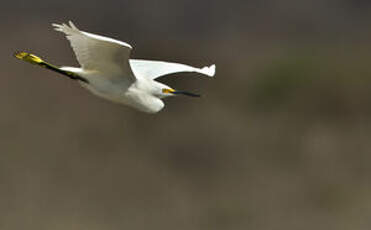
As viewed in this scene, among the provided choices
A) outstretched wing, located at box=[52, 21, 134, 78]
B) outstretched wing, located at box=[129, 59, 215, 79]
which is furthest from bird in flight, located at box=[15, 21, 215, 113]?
outstretched wing, located at box=[129, 59, 215, 79]

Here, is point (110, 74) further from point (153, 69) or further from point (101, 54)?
point (153, 69)

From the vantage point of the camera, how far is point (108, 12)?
827 centimetres

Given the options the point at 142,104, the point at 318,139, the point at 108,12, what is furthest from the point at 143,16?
the point at 142,104

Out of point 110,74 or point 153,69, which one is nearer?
point 110,74

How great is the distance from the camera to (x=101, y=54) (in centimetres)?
347

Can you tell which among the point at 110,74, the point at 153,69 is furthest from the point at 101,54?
the point at 153,69

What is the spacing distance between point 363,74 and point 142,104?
5.44m

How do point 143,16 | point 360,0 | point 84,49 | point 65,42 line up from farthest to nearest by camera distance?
point 360,0 < point 143,16 < point 65,42 < point 84,49

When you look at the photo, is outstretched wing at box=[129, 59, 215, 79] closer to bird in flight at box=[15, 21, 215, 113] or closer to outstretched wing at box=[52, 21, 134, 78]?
bird in flight at box=[15, 21, 215, 113]

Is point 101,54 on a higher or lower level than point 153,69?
lower

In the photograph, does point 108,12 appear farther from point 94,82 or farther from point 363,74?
point 94,82

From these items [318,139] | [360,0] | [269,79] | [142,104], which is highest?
[360,0]

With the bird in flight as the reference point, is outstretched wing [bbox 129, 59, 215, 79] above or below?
above

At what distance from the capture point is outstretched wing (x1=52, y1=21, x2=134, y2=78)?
3357 mm
